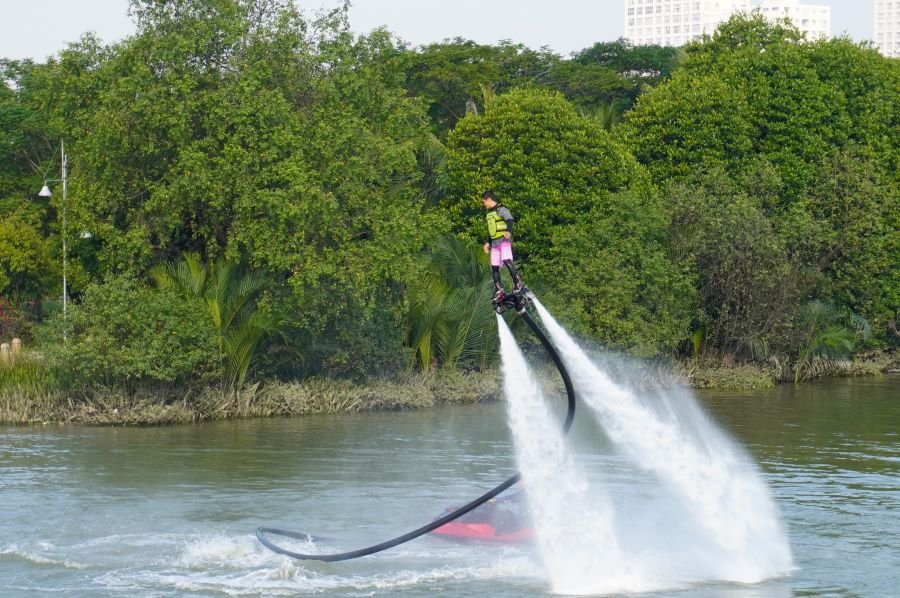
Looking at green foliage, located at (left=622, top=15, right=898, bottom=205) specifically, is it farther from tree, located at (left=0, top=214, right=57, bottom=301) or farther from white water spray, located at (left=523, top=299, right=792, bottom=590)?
white water spray, located at (left=523, top=299, right=792, bottom=590)

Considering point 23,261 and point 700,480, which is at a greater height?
point 23,261

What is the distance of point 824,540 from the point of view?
19.8m

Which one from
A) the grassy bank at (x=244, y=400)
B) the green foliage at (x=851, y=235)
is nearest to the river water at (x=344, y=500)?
the grassy bank at (x=244, y=400)

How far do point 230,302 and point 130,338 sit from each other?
2752 mm

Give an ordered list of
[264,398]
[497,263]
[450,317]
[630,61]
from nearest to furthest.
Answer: [497,263]
[264,398]
[450,317]
[630,61]

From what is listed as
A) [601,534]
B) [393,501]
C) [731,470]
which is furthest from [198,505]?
[731,470]

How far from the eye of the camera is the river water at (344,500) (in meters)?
17.5

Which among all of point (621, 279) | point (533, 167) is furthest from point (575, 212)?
point (621, 279)

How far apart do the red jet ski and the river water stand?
184mm

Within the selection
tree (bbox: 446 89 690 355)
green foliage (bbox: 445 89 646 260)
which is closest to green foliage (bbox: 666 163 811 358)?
tree (bbox: 446 89 690 355)

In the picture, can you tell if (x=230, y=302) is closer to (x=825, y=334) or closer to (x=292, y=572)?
(x=292, y=572)

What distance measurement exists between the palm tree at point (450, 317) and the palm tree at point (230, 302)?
457 cm

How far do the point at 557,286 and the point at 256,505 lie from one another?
17.5 m

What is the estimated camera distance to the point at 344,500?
22.4 metres
